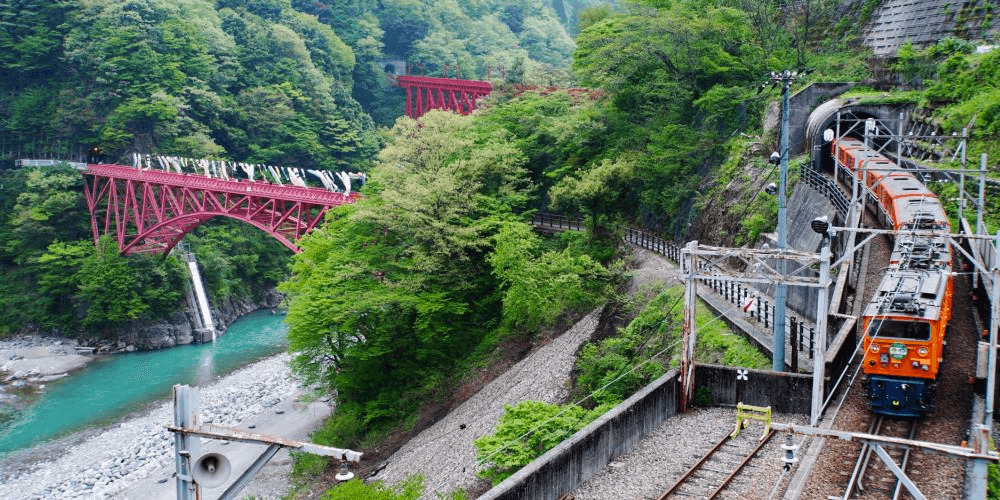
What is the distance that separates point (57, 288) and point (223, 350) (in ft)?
36.6

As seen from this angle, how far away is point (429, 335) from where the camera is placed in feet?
92.7

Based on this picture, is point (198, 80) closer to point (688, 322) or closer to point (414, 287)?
point (414, 287)

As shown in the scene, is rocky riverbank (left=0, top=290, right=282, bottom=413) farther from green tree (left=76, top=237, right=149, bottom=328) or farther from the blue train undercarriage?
the blue train undercarriage

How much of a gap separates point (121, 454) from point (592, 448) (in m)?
21.6

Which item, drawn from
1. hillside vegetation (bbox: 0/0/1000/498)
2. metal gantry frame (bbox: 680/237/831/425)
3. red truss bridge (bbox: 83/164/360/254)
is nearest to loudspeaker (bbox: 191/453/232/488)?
hillside vegetation (bbox: 0/0/1000/498)

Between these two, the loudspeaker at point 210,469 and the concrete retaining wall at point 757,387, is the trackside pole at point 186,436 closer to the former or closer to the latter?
the loudspeaker at point 210,469

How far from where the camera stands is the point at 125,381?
37906mm

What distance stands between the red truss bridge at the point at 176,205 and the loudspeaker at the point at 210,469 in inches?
1126

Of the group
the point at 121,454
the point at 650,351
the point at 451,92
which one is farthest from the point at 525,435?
the point at 451,92

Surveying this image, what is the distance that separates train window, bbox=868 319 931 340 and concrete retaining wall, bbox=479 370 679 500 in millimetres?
4150

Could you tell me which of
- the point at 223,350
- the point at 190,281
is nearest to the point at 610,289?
the point at 223,350

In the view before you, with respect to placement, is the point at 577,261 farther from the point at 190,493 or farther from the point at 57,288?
the point at 57,288

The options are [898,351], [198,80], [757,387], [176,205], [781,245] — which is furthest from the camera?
[198,80]

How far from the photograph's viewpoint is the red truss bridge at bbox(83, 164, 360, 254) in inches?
1497
